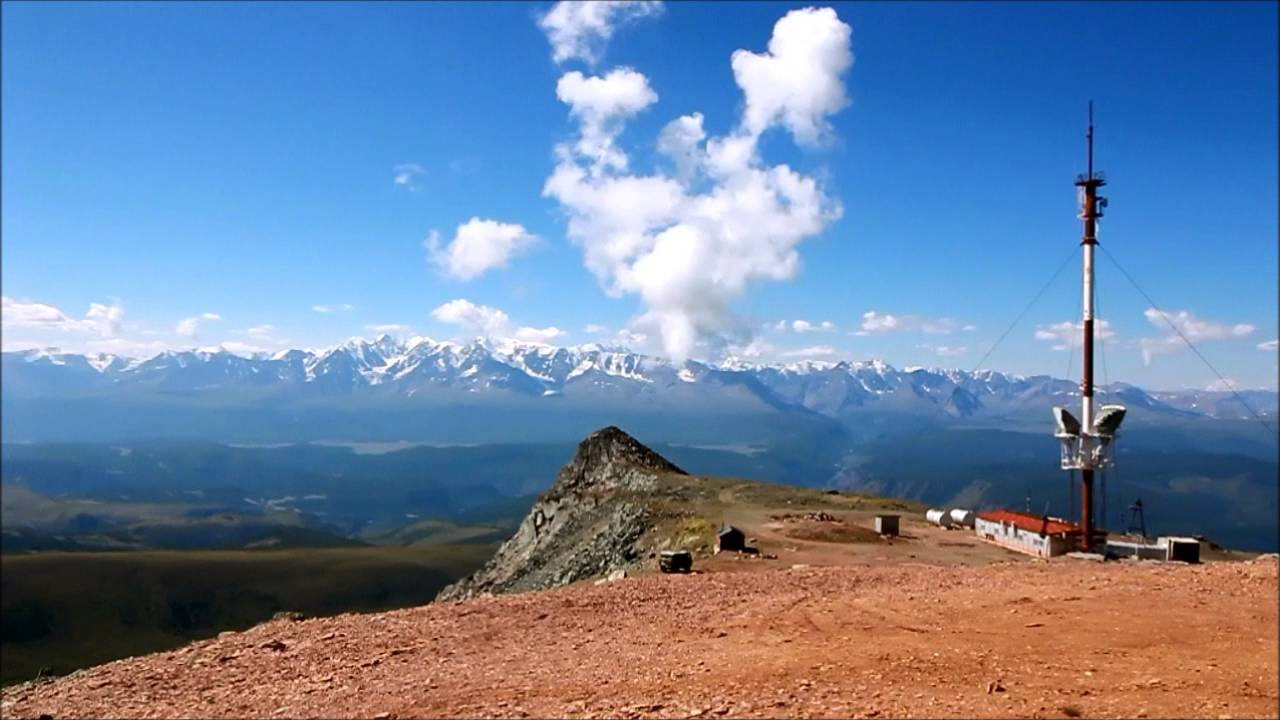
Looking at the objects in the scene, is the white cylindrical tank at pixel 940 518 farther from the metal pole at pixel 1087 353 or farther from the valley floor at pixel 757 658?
the valley floor at pixel 757 658

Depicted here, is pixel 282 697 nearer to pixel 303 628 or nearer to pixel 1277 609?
pixel 303 628

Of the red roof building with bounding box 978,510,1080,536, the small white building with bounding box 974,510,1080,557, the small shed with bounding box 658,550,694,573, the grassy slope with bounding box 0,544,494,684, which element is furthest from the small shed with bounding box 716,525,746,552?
the grassy slope with bounding box 0,544,494,684

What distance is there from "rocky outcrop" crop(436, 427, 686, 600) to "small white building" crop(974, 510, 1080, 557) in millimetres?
21697

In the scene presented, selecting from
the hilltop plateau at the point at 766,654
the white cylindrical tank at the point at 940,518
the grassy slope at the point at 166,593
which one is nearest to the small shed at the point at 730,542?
the hilltop plateau at the point at 766,654

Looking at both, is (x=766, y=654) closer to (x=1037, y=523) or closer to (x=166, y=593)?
(x=1037, y=523)

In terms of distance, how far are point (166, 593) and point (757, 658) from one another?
6805 inches

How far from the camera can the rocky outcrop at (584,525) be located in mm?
54469

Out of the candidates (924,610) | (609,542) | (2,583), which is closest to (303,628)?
(924,610)

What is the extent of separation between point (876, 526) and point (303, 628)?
3842cm

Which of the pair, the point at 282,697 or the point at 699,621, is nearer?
the point at 282,697

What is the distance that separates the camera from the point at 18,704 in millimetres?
17469

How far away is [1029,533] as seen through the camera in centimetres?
4459

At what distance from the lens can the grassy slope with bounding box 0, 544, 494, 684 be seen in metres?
132

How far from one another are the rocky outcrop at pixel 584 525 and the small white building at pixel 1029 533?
21.7 m
